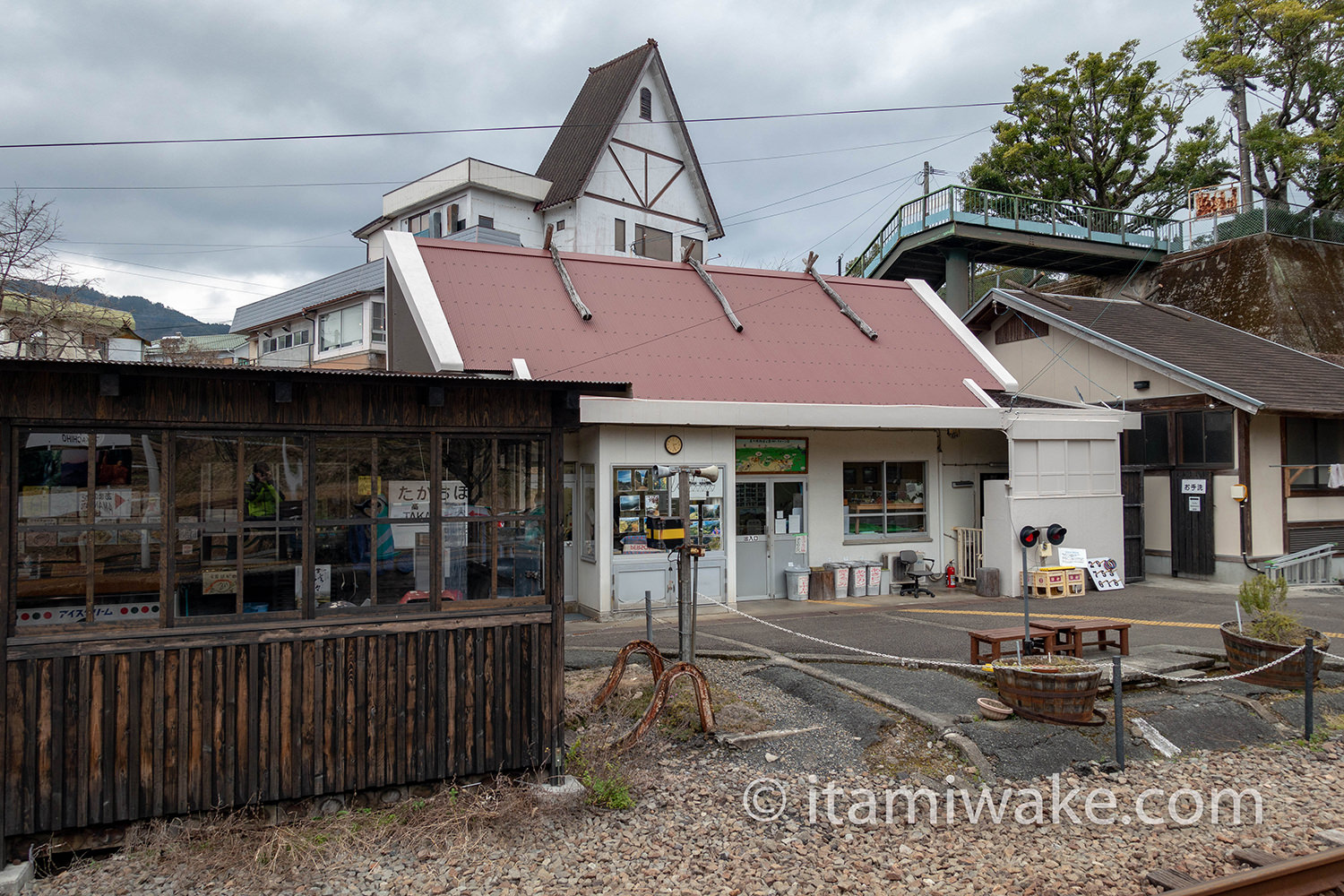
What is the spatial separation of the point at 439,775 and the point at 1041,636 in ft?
21.1

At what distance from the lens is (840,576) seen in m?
14.6

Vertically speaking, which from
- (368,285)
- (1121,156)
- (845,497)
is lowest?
(845,497)

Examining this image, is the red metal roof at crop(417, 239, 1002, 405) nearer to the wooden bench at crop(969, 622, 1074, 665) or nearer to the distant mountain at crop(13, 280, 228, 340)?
the wooden bench at crop(969, 622, 1074, 665)

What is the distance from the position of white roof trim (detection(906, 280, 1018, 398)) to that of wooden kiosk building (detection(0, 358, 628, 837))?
11383 millimetres

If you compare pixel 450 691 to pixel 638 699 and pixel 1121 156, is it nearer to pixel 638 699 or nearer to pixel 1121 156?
pixel 638 699

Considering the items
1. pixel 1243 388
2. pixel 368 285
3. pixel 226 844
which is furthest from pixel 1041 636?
pixel 368 285

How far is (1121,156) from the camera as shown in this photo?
107 feet

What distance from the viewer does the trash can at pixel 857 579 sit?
14.8 m

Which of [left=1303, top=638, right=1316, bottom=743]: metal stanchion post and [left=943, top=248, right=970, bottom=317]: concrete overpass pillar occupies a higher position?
[left=943, top=248, right=970, bottom=317]: concrete overpass pillar

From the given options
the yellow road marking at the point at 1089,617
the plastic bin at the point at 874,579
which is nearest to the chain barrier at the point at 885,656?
the yellow road marking at the point at 1089,617

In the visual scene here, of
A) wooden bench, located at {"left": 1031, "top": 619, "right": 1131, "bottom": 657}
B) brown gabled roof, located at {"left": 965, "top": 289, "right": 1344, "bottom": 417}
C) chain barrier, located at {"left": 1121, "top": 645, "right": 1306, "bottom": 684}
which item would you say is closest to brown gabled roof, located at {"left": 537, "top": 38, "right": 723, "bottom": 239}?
brown gabled roof, located at {"left": 965, "top": 289, "right": 1344, "bottom": 417}

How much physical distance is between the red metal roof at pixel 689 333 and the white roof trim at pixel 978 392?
0.43 ft

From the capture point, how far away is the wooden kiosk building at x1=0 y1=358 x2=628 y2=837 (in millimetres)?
5344

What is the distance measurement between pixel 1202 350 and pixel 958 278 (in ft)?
24.4
